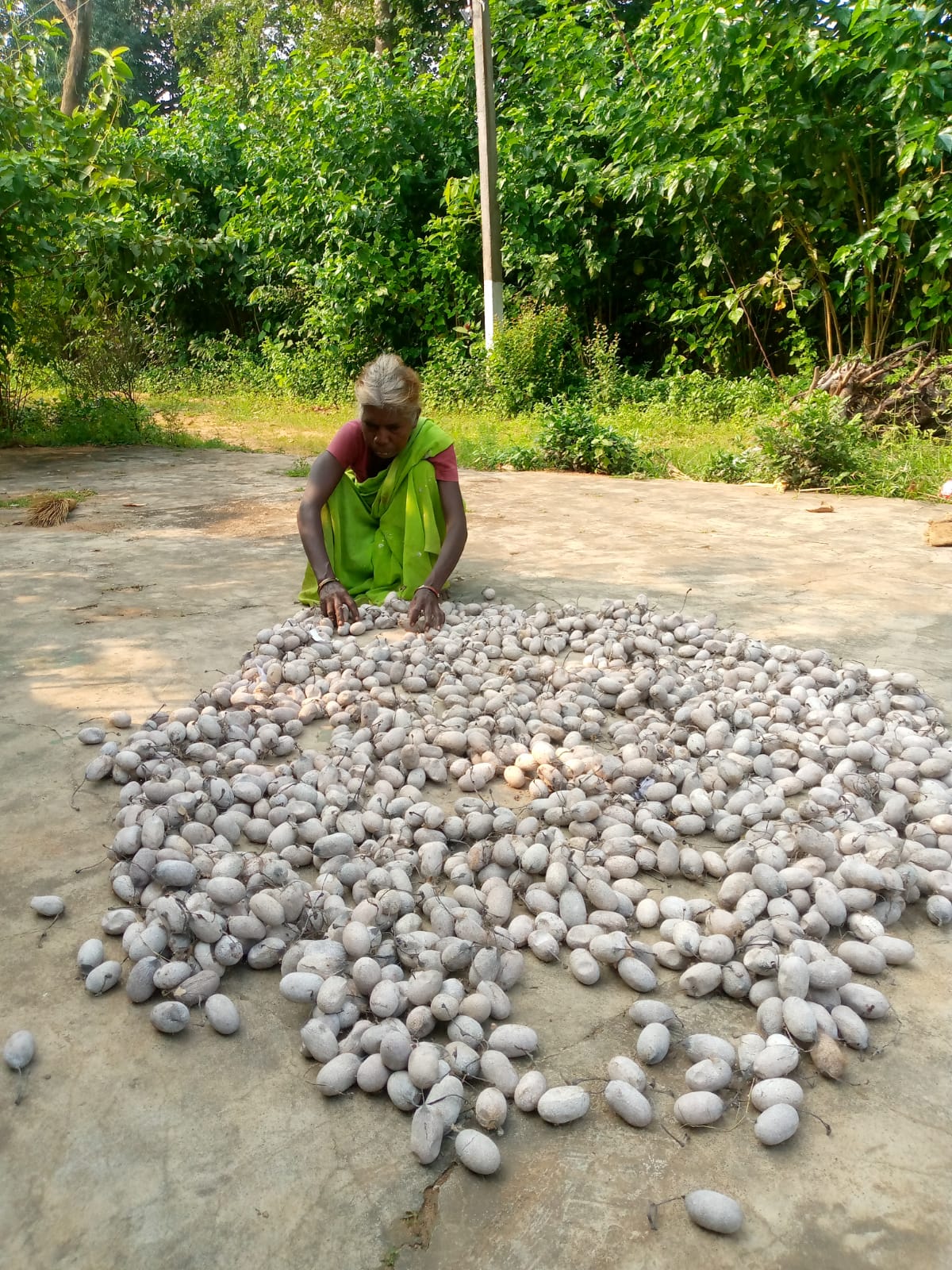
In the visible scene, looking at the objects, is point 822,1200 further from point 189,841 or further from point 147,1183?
point 189,841

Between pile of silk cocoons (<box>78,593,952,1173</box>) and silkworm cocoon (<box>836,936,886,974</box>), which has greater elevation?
Answer: pile of silk cocoons (<box>78,593,952,1173</box>)

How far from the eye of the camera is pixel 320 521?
131 inches

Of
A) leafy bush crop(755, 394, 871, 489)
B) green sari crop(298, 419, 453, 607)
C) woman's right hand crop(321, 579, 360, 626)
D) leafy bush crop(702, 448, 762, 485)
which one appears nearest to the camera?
woman's right hand crop(321, 579, 360, 626)

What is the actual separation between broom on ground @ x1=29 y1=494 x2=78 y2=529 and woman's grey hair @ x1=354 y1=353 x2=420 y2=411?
2309 mm

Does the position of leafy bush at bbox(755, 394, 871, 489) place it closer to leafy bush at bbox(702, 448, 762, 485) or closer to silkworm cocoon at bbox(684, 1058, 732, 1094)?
leafy bush at bbox(702, 448, 762, 485)

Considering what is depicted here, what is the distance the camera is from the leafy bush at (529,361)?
868 centimetres

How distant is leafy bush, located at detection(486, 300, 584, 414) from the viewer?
342 inches

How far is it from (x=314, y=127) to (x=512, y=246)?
259cm

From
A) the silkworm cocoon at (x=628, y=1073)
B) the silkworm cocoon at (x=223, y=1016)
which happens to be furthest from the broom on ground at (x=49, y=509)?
the silkworm cocoon at (x=628, y=1073)

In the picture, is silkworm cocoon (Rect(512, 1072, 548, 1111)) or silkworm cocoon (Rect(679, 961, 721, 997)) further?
silkworm cocoon (Rect(679, 961, 721, 997))

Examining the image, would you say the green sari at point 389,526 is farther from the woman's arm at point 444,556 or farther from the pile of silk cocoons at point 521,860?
the pile of silk cocoons at point 521,860

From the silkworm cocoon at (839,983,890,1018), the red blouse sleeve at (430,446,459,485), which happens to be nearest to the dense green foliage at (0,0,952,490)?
the red blouse sleeve at (430,446,459,485)

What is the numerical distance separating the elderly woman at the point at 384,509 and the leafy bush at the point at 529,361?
216 inches

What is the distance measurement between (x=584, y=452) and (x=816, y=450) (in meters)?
1.56
